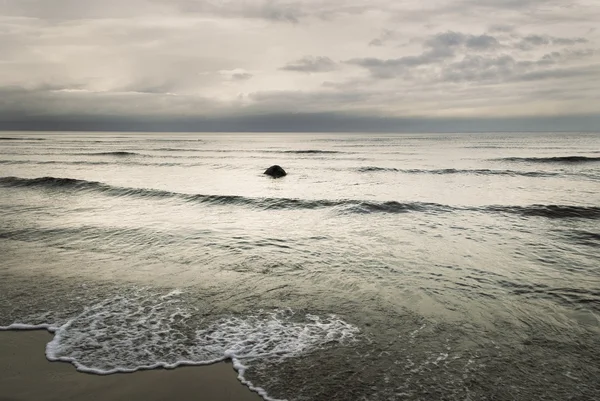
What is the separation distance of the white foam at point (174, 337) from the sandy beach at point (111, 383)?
0.14 m

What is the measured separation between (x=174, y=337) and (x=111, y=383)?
4.08 ft

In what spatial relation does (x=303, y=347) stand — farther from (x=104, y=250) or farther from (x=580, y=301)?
(x=104, y=250)

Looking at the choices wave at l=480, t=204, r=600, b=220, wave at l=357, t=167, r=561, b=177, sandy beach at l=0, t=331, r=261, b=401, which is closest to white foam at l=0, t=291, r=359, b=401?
sandy beach at l=0, t=331, r=261, b=401

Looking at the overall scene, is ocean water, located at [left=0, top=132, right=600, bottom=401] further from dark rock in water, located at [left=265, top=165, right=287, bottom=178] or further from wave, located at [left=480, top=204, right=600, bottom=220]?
dark rock in water, located at [left=265, top=165, right=287, bottom=178]

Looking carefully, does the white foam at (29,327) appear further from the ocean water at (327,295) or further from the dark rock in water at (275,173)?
the dark rock in water at (275,173)

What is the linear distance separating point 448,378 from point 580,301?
13.6 ft

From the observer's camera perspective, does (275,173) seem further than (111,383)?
Yes

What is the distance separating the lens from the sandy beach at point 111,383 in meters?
4.45

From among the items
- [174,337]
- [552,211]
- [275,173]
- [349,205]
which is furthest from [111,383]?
[275,173]

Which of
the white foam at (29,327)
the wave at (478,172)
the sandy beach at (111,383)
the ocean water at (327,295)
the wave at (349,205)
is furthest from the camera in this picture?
the wave at (478,172)

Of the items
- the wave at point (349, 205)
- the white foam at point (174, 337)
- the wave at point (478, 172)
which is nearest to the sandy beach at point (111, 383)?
the white foam at point (174, 337)

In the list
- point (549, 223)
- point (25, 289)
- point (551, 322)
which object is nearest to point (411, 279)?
point (551, 322)

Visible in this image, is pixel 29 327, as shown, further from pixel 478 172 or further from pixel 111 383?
pixel 478 172

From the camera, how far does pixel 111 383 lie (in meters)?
4.74
